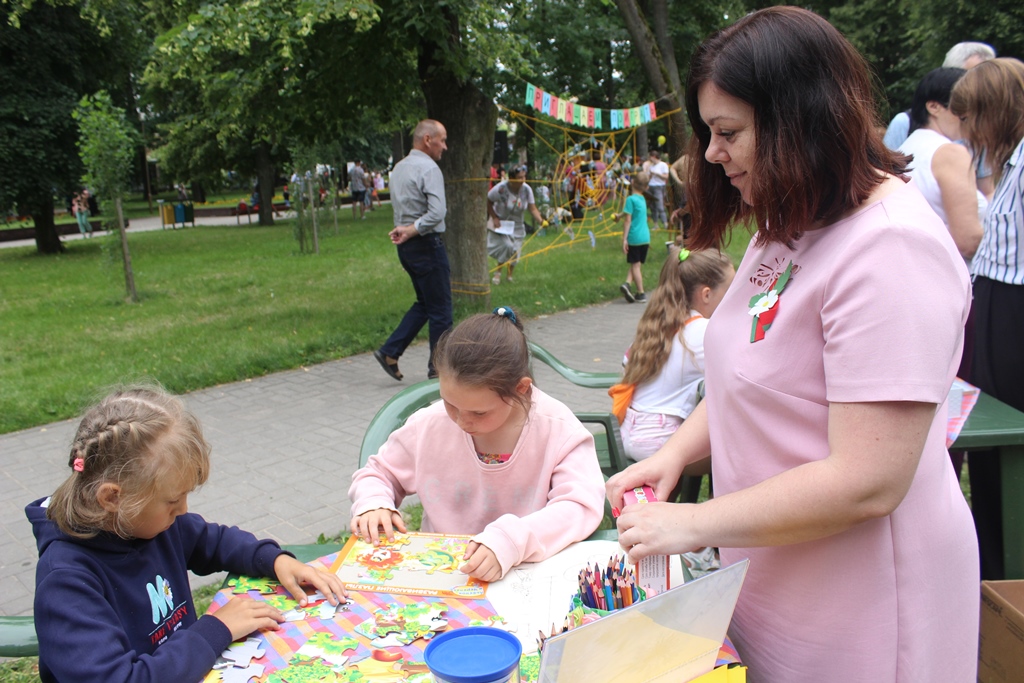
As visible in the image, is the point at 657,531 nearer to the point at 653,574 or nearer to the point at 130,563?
the point at 653,574

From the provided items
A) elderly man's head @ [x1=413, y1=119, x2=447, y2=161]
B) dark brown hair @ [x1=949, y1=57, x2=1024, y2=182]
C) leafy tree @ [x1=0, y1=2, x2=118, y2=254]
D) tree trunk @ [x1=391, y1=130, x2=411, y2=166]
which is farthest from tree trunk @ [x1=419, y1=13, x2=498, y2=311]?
tree trunk @ [x1=391, y1=130, x2=411, y2=166]

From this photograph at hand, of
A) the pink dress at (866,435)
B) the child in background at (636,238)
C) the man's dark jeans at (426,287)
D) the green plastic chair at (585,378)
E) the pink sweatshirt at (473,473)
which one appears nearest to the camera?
the pink dress at (866,435)

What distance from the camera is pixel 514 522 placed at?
1815 mm

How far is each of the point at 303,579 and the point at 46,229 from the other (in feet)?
64.0

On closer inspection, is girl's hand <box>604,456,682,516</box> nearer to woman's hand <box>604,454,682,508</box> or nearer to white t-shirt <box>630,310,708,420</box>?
woman's hand <box>604,454,682,508</box>

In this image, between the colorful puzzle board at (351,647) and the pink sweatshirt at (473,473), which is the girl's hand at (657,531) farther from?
the pink sweatshirt at (473,473)

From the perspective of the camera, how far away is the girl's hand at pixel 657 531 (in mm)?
1225

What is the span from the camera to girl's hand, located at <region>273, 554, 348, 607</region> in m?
1.69

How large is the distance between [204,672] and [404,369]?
5617mm

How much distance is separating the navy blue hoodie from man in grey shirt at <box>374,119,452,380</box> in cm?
466

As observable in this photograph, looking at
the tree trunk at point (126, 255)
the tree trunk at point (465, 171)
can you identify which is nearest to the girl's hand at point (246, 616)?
the tree trunk at point (465, 171)

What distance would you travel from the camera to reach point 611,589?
1299 mm

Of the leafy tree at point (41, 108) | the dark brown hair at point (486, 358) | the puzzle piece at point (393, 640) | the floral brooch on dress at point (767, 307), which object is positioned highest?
the leafy tree at point (41, 108)

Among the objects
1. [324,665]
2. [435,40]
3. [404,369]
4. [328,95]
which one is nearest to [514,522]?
[324,665]
